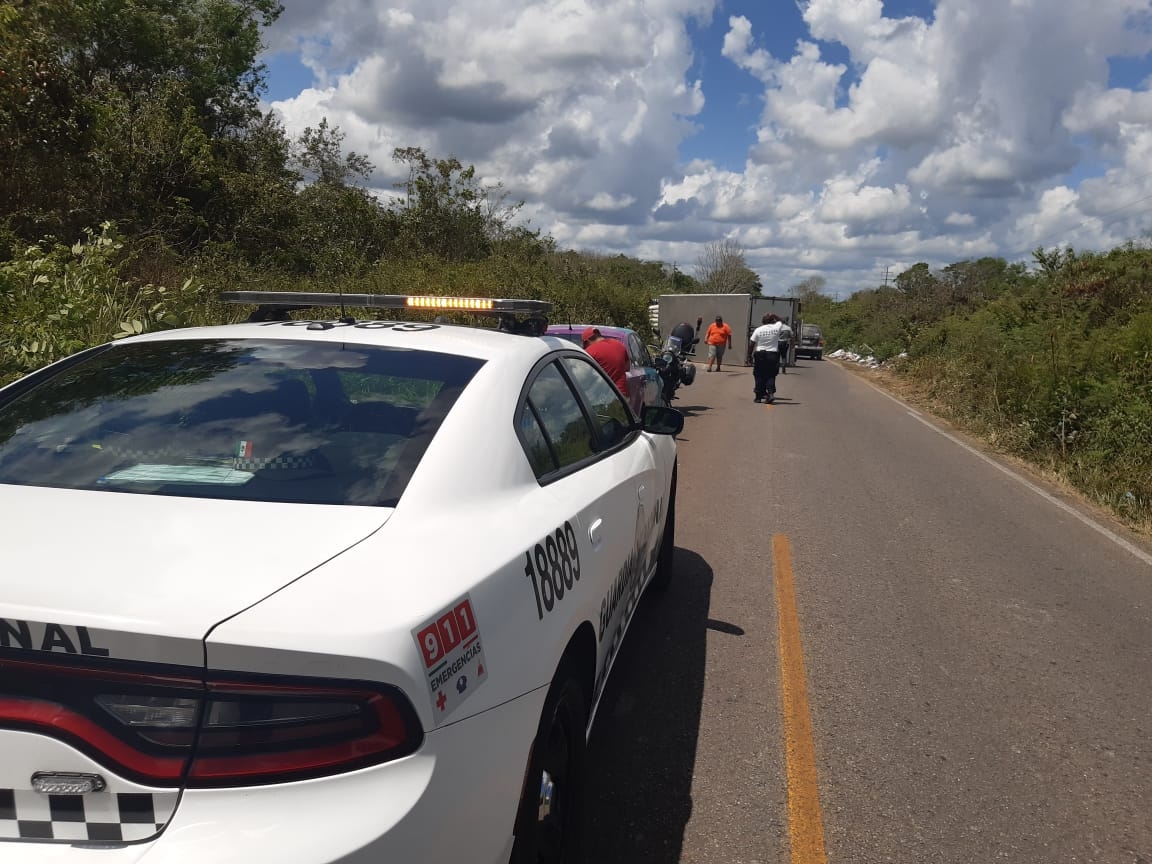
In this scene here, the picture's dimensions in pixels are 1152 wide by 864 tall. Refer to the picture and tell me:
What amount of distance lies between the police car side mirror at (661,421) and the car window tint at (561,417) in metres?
0.86

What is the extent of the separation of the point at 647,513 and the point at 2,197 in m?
10.7

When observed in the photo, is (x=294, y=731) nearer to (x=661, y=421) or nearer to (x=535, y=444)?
(x=535, y=444)

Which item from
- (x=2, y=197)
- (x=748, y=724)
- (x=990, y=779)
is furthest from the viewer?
(x=2, y=197)

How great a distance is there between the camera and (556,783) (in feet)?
7.88

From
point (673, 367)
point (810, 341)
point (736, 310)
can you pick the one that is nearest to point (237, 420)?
→ point (673, 367)

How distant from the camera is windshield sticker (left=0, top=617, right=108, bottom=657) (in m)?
1.39

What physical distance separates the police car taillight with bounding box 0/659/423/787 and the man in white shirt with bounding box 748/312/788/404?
53.2ft

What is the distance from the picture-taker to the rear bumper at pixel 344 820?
1331 mm

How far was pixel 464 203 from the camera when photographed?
24.5 meters

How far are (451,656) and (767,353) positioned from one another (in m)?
16.3

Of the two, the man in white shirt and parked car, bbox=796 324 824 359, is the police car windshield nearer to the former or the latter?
the man in white shirt

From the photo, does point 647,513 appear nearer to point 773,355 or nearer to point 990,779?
point 990,779

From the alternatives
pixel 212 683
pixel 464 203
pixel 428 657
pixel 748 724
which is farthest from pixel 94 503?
pixel 464 203

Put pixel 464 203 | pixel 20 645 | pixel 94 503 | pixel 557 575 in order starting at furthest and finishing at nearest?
1. pixel 464 203
2. pixel 557 575
3. pixel 94 503
4. pixel 20 645
